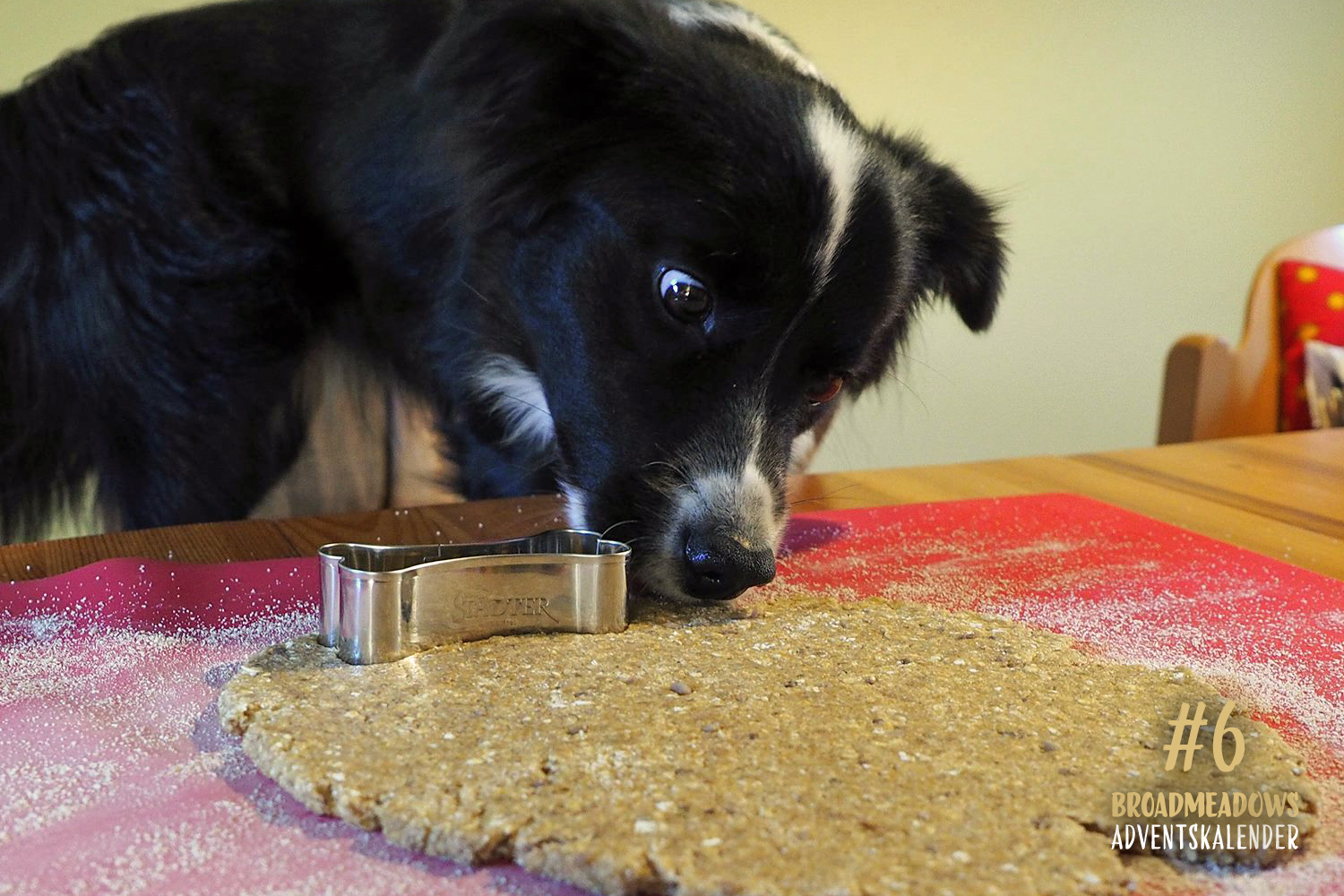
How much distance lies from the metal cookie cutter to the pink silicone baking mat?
0.11 metres

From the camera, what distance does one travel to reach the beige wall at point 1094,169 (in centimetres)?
321

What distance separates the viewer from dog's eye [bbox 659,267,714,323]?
3.72 feet

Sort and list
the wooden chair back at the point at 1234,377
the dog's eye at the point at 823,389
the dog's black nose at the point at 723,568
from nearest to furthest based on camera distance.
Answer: the dog's black nose at the point at 723,568, the dog's eye at the point at 823,389, the wooden chair back at the point at 1234,377

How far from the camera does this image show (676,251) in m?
1.14

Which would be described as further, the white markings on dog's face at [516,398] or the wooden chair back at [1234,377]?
the wooden chair back at [1234,377]

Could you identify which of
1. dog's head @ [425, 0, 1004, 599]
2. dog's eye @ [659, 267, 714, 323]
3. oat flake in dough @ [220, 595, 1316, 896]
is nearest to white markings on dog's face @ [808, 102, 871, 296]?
dog's head @ [425, 0, 1004, 599]

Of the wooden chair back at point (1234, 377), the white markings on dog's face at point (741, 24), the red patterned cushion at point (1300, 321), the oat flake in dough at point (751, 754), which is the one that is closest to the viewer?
the oat flake in dough at point (751, 754)

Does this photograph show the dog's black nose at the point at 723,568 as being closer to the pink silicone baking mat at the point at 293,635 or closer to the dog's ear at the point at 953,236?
the pink silicone baking mat at the point at 293,635

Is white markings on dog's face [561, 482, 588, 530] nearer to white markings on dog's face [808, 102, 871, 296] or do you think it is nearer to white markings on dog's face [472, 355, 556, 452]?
white markings on dog's face [472, 355, 556, 452]

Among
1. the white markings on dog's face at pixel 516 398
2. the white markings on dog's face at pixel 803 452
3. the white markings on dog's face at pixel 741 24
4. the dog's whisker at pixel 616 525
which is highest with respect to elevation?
the white markings on dog's face at pixel 741 24

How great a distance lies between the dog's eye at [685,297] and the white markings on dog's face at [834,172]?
12 centimetres

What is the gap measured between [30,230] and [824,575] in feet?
3.69

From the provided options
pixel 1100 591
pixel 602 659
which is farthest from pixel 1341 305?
pixel 602 659

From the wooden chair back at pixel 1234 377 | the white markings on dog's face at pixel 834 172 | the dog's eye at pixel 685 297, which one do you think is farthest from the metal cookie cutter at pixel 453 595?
the wooden chair back at pixel 1234 377
